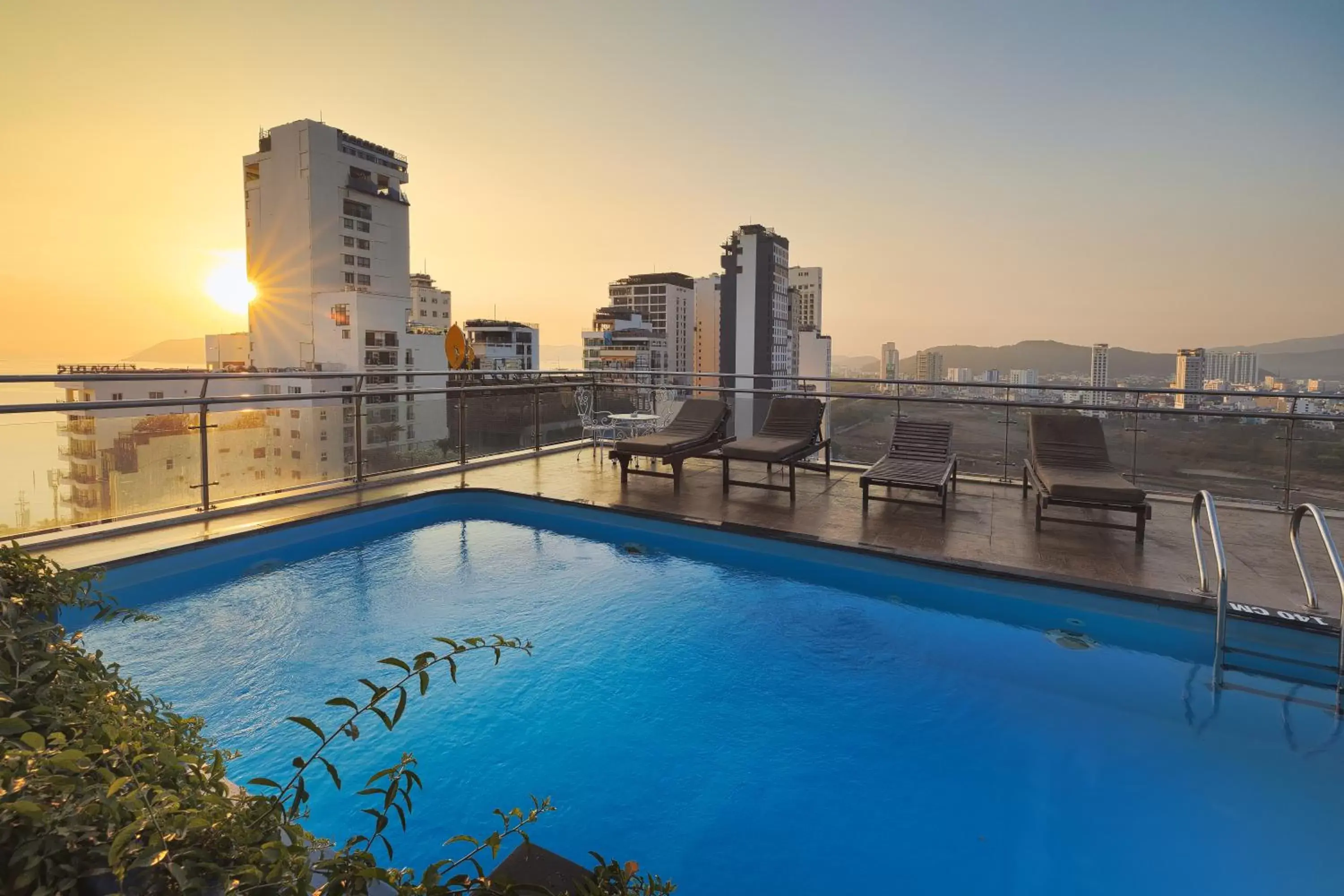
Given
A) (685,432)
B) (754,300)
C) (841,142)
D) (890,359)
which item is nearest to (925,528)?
(685,432)

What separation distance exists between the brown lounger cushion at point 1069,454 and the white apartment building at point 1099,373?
1.17 feet

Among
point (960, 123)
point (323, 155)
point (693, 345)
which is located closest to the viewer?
point (960, 123)

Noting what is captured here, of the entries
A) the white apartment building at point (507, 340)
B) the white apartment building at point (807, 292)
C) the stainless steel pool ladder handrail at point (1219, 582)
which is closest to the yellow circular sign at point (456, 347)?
the stainless steel pool ladder handrail at point (1219, 582)

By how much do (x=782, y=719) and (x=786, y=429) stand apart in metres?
4.45

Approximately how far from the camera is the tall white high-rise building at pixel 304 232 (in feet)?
181

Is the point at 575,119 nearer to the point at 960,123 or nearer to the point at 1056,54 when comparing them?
the point at 960,123

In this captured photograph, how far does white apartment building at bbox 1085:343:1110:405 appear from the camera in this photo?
259 inches

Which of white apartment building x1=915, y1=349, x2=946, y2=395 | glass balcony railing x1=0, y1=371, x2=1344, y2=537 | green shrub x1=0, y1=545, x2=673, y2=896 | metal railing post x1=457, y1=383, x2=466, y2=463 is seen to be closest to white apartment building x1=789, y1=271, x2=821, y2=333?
white apartment building x1=915, y1=349, x2=946, y2=395

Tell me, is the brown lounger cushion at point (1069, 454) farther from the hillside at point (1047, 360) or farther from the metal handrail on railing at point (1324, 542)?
the metal handrail on railing at point (1324, 542)

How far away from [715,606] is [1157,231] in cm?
1531

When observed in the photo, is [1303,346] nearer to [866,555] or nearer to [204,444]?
[866,555]

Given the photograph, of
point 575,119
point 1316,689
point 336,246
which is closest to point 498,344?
point 336,246

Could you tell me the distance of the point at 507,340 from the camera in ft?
271

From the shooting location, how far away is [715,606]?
15.4 feet
